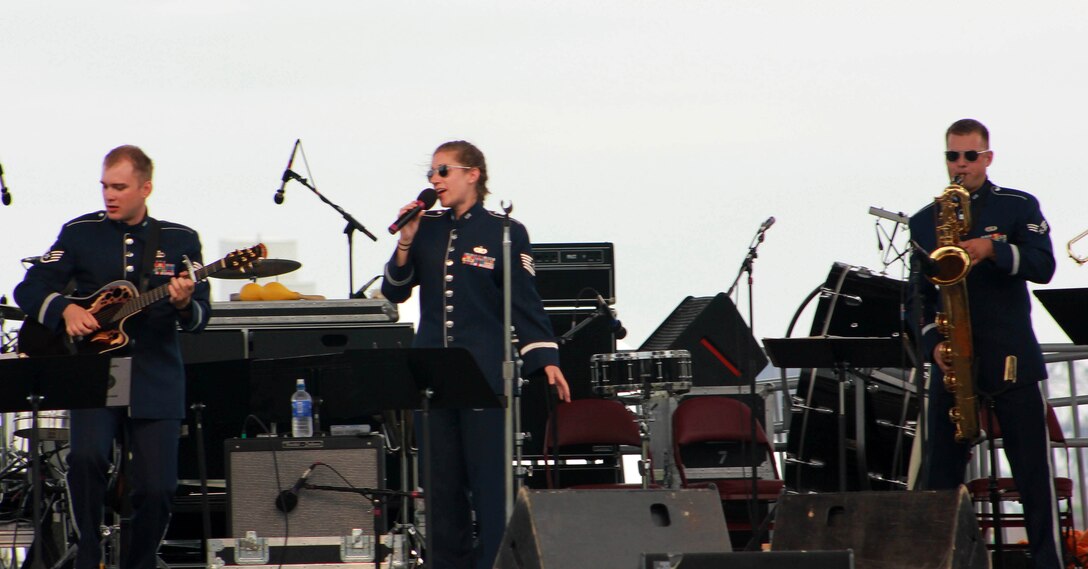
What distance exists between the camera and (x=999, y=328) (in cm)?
548

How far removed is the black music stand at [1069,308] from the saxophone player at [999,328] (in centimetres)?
17

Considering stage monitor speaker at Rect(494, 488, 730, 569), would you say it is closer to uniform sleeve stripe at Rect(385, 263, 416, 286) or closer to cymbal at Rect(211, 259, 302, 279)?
uniform sleeve stripe at Rect(385, 263, 416, 286)

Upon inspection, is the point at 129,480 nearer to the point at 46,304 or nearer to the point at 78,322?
the point at 78,322

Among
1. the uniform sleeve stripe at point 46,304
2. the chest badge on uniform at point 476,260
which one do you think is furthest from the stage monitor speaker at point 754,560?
the uniform sleeve stripe at point 46,304

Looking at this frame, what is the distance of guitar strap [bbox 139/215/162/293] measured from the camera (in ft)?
17.6

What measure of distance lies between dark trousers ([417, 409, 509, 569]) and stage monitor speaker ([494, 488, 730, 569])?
2.83 feet

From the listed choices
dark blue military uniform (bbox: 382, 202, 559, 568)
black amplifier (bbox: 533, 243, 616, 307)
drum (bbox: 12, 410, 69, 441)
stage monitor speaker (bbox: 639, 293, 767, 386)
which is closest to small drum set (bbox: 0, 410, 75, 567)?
drum (bbox: 12, 410, 69, 441)

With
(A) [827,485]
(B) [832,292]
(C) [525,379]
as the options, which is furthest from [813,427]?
(C) [525,379]

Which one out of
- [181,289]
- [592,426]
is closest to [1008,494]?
[592,426]

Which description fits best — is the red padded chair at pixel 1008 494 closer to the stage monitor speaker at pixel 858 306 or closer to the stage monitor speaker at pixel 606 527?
the stage monitor speaker at pixel 858 306

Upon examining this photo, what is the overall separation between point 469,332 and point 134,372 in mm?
1233

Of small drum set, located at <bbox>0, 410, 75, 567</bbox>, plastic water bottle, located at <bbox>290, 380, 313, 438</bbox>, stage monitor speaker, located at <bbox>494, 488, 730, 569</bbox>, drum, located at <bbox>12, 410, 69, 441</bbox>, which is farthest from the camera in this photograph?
small drum set, located at <bbox>0, 410, 75, 567</bbox>

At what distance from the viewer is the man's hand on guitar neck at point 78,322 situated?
522 cm

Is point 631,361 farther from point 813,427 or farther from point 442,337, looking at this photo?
point 442,337
